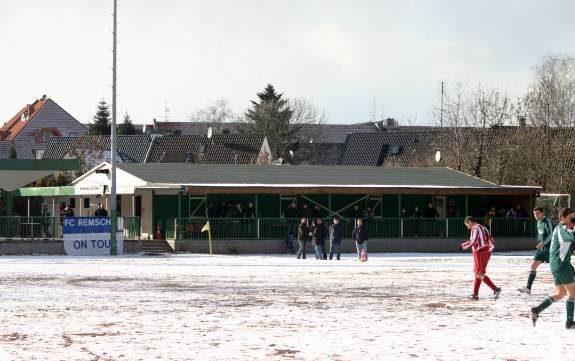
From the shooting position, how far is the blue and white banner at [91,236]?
4428 cm

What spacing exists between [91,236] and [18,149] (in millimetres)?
74808

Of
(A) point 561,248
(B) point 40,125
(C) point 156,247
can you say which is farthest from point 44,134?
(A) point 561,248

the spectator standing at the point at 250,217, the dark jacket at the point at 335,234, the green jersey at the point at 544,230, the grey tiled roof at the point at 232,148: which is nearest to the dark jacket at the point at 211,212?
the spectator standing at the point at 250,217

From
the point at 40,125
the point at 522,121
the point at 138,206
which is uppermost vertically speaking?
the point at 40,125

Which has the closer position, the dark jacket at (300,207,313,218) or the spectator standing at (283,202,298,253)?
the spectator standing at (283,202,298,253)

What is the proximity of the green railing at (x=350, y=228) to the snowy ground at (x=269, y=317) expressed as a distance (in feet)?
46.0

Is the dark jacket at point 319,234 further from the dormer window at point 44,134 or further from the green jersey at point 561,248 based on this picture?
the dormer window at point 44,134

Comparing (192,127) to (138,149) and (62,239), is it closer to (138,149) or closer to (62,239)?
(138,149)

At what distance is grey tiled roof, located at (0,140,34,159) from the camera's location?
11388cm

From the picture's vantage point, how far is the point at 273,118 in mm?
99188

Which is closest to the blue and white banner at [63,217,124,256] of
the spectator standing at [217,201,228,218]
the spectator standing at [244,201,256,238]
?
the spectator standing at [217,201,228,218]

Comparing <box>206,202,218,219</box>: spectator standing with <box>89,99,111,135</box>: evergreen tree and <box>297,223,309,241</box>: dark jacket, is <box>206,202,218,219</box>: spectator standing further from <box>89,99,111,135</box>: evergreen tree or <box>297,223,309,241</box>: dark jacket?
<box>89,99,111,135</box>: evergreen tree

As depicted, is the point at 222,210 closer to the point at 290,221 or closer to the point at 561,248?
the point at 290,221

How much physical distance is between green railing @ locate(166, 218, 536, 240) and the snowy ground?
1403cm
